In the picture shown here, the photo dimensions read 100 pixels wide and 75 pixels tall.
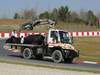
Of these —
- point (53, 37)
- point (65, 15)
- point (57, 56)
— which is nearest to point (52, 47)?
point (53, 37)

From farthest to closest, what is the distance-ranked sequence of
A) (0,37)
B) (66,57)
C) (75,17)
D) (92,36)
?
(75,17) → (92,36) → (0,37) → (66,57)

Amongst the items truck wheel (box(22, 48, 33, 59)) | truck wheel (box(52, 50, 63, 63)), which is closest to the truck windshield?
truck wheel (box(52, 50, 63, 63))

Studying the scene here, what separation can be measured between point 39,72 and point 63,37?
473 inches

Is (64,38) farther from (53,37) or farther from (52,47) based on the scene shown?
(52,47)

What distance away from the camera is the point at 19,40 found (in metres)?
26.1

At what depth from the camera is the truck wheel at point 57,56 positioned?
75.4 feet

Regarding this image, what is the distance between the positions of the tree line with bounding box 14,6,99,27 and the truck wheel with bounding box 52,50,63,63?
79.4 m

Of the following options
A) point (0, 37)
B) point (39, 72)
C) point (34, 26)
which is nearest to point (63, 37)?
point (39, 72)

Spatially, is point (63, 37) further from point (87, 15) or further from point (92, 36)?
point (87, 15)

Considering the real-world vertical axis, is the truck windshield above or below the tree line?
below

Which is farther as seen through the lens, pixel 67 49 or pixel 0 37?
pixel 0 37

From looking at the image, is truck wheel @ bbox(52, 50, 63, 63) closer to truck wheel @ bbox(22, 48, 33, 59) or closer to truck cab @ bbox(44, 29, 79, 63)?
truck cab @ bbox(44, 29, 79, 63)

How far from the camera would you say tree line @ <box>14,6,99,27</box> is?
382 feet

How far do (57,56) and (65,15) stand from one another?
95.7 m
